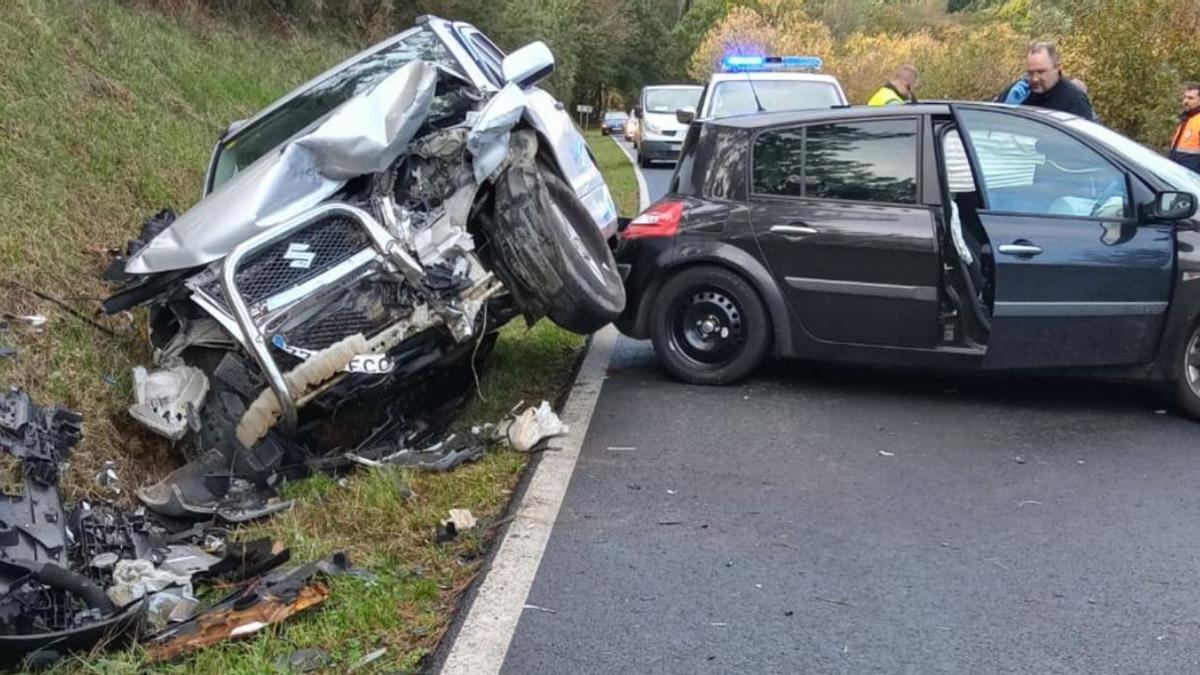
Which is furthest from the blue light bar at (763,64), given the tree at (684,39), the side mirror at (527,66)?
the tree at (684,39)

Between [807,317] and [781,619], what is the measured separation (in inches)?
114

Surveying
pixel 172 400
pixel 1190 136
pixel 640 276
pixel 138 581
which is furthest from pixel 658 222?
pixel 1190 136

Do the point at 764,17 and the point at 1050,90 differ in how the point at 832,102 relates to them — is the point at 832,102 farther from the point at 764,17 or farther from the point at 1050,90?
the point at 764,17

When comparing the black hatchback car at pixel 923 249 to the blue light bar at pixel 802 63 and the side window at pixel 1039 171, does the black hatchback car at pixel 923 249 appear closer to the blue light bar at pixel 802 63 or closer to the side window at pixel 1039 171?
the side window at pixel 1039 171

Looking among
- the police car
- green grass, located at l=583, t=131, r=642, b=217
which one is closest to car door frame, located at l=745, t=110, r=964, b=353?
green grass, located at l=583, t=131, r=642, b=217

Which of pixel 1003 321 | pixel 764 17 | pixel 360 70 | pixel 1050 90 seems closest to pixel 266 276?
pixel 360 70

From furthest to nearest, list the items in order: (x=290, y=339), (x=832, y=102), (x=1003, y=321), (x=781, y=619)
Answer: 1. (x=832, y=102)
2. (x=1003, y=321)
3. (x=290, y=339)
4. (x=781, y=619)

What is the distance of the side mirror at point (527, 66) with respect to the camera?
6370 millimetres

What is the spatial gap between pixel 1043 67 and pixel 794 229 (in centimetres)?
320

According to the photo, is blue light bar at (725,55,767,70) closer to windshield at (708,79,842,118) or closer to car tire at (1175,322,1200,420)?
windshield at (708,79,842,118)

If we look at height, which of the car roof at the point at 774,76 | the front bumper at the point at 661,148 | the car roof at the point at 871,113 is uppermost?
the car roof at the point at 871,113

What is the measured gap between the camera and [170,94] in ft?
36.8

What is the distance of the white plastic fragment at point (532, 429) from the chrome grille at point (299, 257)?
116cm

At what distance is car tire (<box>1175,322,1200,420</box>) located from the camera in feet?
19.4
